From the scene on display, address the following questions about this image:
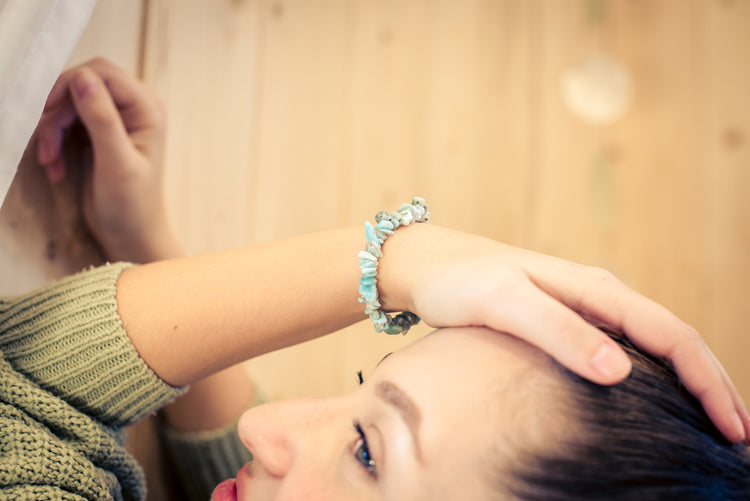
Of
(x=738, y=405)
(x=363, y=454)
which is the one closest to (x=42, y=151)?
(x=363, y=454)

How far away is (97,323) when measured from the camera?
0.61 meters

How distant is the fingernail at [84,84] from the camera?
2.65 ft

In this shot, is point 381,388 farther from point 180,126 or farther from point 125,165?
point 180,126

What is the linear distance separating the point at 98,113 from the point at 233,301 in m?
0.41

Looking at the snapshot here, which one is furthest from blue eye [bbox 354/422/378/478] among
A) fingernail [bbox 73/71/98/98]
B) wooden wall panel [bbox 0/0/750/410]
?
wooden wall panel [bbox 0/0/750/410]

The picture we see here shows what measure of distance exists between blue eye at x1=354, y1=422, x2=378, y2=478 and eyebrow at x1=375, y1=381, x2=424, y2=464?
0.15ft

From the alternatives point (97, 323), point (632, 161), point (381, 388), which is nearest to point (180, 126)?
point (97, 323)

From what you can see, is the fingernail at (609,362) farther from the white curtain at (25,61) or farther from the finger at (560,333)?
the white curtain at (25,61)

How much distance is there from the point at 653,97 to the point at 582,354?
141 cm

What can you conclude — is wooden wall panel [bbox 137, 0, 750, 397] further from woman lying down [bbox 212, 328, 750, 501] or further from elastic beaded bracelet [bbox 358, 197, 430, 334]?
woman lying down [bbox 212, 328, 750, 501]

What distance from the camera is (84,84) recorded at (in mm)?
810

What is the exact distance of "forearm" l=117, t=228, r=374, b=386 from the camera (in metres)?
0.63

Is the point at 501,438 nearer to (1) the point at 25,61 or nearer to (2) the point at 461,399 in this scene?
(2) the point at 461,399

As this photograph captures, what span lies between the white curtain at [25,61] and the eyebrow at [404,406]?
39cm
